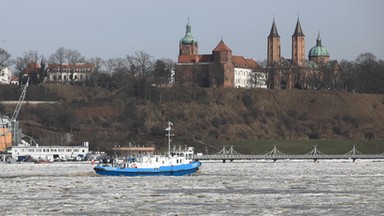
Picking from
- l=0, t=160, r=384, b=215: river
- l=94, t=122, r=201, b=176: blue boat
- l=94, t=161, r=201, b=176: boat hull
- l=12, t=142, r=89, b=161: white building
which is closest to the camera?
l=0, t=160, r=384, b=215: river

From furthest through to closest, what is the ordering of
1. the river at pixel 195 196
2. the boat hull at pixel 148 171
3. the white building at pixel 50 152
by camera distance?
the white building at pixel 50 152, the boat hull at pixel 148 171, the river at pixel 195 196

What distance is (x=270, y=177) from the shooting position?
10881 cm

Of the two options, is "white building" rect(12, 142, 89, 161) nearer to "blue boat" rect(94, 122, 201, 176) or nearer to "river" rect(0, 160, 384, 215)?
"blue boat" rect(94, 122, 201, 176)

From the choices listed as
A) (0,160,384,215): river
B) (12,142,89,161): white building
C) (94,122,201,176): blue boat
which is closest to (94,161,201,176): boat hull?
(94,122,201,176): blue boat

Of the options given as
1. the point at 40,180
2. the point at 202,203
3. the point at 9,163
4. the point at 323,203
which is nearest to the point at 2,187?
the point at 40,180

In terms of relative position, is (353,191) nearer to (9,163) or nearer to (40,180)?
(40,180)

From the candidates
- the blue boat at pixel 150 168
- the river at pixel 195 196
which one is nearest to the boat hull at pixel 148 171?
the blue boat at pixel 150 168

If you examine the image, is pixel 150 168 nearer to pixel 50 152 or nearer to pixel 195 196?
pixel 195 196

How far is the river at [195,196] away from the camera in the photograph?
66.2 m

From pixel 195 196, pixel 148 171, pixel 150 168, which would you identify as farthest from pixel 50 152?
pixel 195 196

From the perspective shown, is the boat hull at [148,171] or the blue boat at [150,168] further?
the blue boat at [150,168]

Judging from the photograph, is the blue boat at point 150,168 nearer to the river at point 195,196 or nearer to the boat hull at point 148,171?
the boat hull at point 148,171

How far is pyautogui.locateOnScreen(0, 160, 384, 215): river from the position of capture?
6625 cm

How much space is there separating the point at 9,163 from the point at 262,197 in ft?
351
